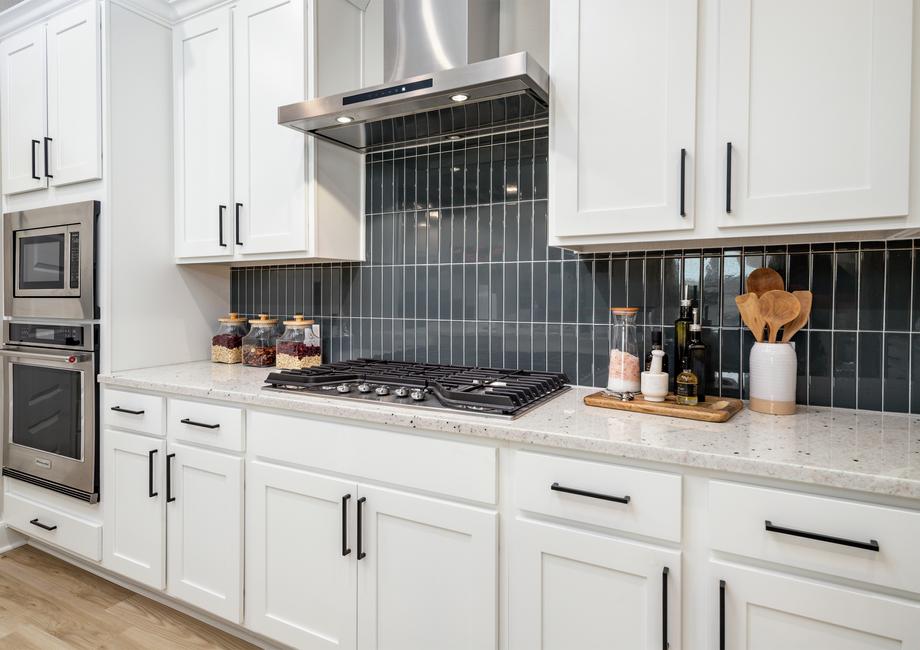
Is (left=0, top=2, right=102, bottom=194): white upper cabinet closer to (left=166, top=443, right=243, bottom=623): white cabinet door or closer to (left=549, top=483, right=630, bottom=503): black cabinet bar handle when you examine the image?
(left=166, top=443, right=243, bottom=623): white cabinet door

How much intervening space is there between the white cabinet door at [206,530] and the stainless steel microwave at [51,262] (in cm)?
82

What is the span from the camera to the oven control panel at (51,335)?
225 centimetres

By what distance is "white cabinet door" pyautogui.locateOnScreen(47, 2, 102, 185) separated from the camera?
224cm

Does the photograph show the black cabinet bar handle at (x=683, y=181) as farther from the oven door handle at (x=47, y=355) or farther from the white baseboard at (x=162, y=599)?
the oven door handle at (x=47, y=355)

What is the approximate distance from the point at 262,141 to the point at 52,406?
148cm

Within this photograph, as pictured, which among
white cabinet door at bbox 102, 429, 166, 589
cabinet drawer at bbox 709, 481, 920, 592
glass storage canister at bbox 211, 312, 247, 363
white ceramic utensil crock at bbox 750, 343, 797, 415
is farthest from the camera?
glass storage canister at bbox 211, 312, 247, 363

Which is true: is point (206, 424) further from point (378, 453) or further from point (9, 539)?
point (9, 539)

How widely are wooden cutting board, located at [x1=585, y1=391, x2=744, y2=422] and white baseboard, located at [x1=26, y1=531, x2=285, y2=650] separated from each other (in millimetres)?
1386

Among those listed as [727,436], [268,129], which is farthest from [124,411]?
[727,436]

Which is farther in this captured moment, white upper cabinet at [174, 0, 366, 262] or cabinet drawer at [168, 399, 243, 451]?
white upper cabinet at [174, 0, 366, 262]

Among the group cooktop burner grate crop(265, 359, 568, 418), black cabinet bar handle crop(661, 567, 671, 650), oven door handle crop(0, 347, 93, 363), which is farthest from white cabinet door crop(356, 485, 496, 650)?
oven door handle crop(0, 347, 93, 363)

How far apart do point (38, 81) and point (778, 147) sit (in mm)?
2979

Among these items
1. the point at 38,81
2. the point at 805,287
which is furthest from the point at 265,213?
the point at 805,287

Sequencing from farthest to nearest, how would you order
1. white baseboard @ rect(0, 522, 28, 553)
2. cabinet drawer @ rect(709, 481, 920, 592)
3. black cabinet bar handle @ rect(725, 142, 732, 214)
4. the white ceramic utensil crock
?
white baseboard @ rect(0, 522, 28, 553) < the white ceramic utensil crock < black cabinet bar handle @ rect(725, 142, 732, 214) < cabinet drawer @ rect(709, 481, 920, 592)
